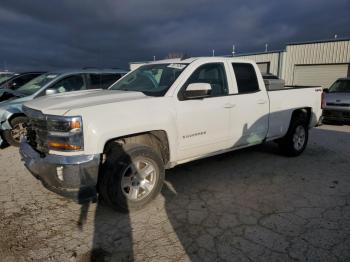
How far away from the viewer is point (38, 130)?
3.40 m

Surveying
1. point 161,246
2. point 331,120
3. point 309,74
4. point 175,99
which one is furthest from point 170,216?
point 309,74

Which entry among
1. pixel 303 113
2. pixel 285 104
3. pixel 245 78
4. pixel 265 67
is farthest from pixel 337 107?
pixel 265 67

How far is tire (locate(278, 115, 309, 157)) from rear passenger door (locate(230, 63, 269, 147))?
0.90 meters

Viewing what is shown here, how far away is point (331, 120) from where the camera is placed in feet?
32.6

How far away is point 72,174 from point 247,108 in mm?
2881

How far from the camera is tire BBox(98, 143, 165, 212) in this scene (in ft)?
11.0

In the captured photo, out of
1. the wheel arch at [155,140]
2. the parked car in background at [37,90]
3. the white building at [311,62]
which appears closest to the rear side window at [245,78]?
the wheel arch at [155,140]

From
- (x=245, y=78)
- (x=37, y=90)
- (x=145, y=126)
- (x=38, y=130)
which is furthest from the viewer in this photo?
(x=37, y=90)

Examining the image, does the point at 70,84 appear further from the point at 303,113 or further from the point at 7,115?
A: the point at 303,113

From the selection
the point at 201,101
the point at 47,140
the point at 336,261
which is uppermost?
the point at 201,101

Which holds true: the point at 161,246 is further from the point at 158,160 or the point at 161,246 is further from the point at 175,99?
the point at 175,99

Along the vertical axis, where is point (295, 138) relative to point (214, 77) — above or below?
below

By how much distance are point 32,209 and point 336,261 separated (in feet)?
11.4

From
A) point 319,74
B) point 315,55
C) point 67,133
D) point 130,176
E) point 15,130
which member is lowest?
point 130,176
